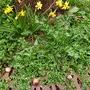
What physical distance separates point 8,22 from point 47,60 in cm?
93

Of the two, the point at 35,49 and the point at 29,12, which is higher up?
the point at 29,12

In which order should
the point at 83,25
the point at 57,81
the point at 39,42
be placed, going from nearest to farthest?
the point at 57,81 < the point at 39,42 < the point at 83,25

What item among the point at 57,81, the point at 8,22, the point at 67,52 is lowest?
the point at 57,81

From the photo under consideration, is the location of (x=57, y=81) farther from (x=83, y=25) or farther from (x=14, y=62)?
Result: (x=83, y=25)

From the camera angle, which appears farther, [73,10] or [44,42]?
[73,10]

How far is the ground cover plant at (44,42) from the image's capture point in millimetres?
4254

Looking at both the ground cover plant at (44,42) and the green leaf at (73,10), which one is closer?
the ground cover plant at (44,42)

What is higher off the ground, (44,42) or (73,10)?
(73,10)

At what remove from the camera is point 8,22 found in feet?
15.6

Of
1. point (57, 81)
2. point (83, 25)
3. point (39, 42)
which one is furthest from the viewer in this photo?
point (83, 25)

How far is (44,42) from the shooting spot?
4582 mm

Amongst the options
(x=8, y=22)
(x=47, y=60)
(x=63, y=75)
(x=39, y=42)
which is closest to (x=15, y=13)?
(x=8, y=22)

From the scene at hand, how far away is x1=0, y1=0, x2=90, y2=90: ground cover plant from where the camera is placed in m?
4.25

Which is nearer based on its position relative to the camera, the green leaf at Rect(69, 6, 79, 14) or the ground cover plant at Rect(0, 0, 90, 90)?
the ground cover plant at Rect(0, 0, 90, 90)
